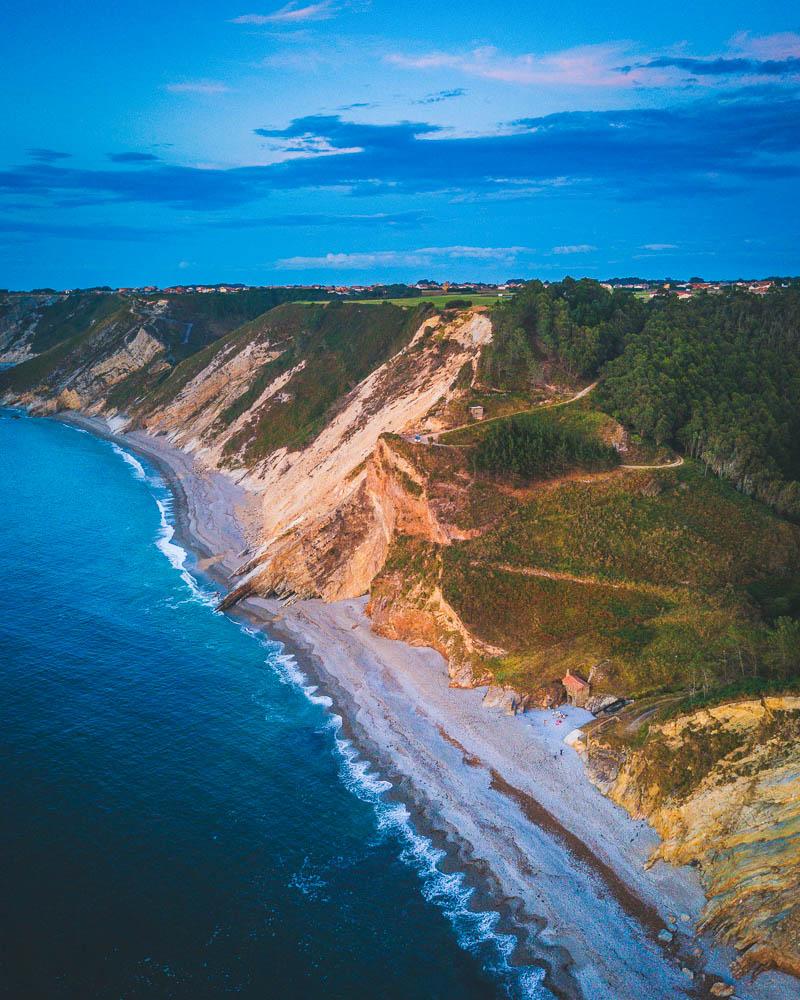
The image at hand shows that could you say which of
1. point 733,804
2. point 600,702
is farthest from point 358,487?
point 733,804

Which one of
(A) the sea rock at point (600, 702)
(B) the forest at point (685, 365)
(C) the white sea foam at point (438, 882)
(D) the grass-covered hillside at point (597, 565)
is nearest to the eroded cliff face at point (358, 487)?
(D) the grass-covered hillside at point (597, 565)

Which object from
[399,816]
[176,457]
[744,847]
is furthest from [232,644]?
[176,457]

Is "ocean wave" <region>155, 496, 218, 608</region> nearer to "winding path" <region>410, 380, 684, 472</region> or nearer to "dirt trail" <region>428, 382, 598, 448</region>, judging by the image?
"winding path" <region>410, 380, 684, 472</region>

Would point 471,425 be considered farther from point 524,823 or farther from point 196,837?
point 196,837

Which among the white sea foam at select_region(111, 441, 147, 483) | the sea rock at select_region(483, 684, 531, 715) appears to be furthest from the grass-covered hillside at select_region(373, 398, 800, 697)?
the white sea foam at select_region(111, 441, 147, 483)

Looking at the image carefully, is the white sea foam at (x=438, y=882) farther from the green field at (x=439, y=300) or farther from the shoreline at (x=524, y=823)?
the green field at (x=439, y=300)

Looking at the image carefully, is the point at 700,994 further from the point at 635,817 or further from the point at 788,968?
the point at 635,817
